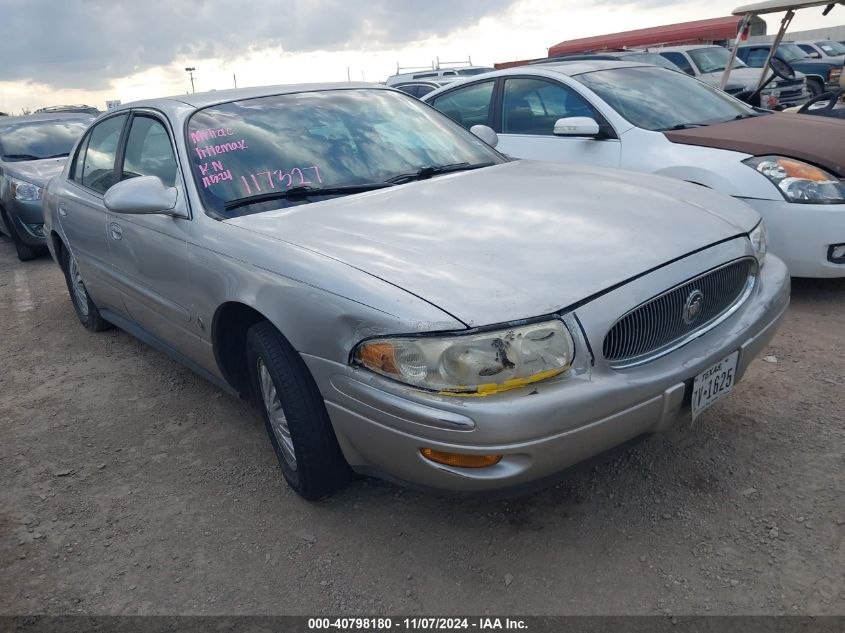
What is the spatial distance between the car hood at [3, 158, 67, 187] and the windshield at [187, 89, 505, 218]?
541cm

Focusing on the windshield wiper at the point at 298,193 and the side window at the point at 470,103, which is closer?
the windshield wiper at the point at 298,193

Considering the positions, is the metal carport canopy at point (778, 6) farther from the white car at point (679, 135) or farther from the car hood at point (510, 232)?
the car hood at point (510, 232)

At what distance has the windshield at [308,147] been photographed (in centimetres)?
301

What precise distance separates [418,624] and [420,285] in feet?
3.34

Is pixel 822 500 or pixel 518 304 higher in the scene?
pixel 518 304

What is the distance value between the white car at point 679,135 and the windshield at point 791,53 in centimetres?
1488

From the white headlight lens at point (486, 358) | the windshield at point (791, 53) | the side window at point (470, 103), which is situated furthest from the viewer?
the windshield at point (791, 53)

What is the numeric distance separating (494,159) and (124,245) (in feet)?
6.35

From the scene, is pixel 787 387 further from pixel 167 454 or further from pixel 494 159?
pixel 167 454

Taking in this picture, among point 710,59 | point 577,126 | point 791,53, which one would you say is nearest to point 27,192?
point 577,126

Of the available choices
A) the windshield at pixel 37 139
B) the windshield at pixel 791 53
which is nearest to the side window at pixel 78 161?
the windshield at pixel 37 139

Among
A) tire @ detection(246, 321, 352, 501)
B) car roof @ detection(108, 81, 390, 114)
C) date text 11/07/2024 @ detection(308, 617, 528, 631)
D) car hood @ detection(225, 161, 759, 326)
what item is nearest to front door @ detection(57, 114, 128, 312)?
car roof @ detection(108, 81, 390, 114)

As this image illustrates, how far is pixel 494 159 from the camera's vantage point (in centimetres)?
A: 365

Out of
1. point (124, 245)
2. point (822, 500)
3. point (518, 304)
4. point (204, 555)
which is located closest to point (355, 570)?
point (204, 555)
